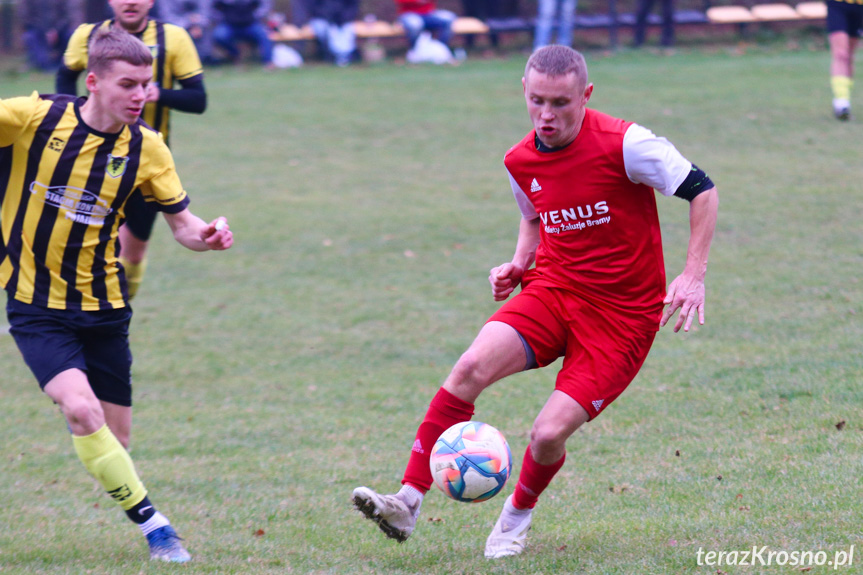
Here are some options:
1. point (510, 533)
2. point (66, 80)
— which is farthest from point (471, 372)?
point (66, 80)

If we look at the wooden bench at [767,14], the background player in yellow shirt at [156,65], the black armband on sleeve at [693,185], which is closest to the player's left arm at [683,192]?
the black armband on sleeve at [693,185]

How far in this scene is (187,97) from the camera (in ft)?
21.7

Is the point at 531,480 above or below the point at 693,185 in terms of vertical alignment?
below

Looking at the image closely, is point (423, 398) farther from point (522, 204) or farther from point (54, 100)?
point (54, 100)

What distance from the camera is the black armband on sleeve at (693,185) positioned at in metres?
4.12

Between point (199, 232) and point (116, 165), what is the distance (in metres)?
0.47

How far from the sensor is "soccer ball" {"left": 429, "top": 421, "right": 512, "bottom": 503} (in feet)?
13.4

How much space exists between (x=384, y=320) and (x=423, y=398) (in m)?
1.78

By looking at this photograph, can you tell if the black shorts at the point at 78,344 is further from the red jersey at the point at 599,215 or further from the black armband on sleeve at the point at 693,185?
the black armband on sleeve at the point at 693,185

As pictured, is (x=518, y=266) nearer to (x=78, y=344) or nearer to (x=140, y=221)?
(x=78, y=344)

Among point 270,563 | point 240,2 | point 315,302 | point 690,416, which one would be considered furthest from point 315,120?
point 270,563

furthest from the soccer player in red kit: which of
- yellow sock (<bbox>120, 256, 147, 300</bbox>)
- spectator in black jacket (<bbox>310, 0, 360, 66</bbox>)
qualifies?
spectator in black jacket (<bbox>310, 0, 360, 66</bbox>)

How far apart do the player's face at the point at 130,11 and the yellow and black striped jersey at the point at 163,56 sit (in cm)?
19

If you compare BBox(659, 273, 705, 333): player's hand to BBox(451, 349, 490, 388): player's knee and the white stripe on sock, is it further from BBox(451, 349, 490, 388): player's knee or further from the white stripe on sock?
the white stripe on sock
